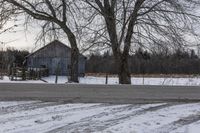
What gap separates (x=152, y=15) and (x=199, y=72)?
34330mm

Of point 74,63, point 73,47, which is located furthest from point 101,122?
point 74,63

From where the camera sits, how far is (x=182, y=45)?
60.5ft

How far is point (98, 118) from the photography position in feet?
29.0

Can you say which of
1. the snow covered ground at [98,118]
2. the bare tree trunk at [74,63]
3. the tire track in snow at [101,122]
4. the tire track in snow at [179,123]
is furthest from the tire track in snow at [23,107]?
the bare tree trunk at [74,63]

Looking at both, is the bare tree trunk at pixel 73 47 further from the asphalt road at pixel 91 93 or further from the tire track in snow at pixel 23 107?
the tire track in snow at pixel 23 107

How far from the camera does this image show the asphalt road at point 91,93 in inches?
432

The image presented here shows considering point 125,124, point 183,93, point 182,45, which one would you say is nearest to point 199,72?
point 182,45

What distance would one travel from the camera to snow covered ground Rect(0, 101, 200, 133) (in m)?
7.84

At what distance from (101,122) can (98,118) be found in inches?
15.6

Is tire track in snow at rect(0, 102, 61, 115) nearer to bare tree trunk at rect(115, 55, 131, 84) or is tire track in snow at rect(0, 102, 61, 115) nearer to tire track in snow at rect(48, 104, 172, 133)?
tire track in snow at rect(48, 104, 172, 133)

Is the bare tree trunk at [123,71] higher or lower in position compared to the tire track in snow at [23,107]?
higher

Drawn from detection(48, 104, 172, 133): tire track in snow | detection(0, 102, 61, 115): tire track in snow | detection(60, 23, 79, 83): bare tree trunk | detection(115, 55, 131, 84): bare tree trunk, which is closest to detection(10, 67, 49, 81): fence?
detection(60, 23, 79, 83): bare tree trunk

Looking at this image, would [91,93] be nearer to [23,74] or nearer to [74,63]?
[74,63]

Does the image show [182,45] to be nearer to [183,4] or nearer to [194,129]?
[183,4]
